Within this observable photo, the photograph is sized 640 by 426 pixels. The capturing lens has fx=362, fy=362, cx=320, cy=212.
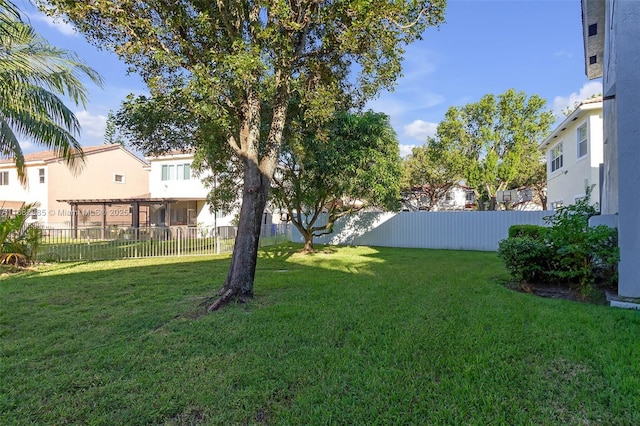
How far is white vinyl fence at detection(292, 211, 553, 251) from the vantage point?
586 inches

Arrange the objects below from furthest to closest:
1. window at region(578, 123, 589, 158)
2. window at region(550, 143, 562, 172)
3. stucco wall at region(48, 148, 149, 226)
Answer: stucco wall at region(48, 148, 149, 226)
window at region(550, 143, 562, 172)
window at region(578, 123, 589, 158)

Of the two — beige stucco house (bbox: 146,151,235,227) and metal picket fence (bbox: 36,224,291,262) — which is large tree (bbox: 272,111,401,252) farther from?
beige stucco house (bbox: 146,151,235,227)

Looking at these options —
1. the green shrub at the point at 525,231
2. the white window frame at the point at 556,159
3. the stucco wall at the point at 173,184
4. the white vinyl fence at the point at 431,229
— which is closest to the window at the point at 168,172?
the stucco wall at the point at 173,184

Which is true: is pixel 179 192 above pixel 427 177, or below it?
below

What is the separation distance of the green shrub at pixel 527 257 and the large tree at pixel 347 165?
532 centimetres

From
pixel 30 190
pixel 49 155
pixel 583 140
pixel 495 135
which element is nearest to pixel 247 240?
pixel 583 140

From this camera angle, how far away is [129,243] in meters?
13.7

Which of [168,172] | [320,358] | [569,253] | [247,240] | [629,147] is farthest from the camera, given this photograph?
[168,172]

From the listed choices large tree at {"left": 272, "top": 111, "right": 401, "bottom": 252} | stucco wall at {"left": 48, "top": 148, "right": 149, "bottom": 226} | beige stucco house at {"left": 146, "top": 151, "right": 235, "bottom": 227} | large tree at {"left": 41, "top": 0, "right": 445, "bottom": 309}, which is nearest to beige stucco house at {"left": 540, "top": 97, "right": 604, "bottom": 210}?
large tree at {"left": 272, "top": 111, "right": 401, "bottom": 252}

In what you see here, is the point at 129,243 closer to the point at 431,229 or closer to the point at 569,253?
the point at 431,229

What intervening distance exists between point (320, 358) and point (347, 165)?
8.57 metres

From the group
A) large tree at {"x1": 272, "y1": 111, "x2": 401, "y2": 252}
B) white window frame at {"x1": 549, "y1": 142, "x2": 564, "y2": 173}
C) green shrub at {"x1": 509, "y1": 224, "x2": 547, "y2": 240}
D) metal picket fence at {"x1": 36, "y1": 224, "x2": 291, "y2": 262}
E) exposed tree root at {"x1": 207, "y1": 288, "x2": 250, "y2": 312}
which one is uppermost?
white window frame at {"x1": 549, "y1": 142, "x2": 564, "y2": 173}

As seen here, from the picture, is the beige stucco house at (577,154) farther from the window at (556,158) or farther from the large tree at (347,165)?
the large tree at (347,165)

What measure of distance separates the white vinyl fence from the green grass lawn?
29.5ft
